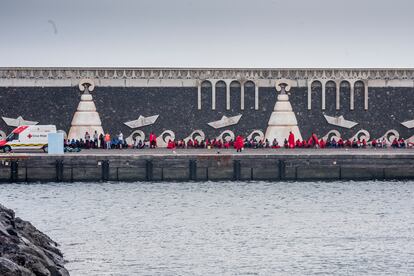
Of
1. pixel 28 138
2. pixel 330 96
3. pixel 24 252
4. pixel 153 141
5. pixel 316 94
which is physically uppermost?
pixel 316 94

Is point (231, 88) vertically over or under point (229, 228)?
over

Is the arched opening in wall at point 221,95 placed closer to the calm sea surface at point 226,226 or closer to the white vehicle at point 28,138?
the white vehicle at point 28,138

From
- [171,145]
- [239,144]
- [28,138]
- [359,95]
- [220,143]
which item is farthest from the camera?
[359,95]

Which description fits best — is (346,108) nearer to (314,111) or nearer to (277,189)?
(314,111)

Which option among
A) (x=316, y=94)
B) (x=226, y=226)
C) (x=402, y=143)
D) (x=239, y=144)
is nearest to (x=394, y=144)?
(x=402, y=143)

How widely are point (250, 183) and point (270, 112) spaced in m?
12.9

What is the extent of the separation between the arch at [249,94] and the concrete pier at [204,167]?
37.1 ft

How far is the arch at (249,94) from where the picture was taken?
305 feet

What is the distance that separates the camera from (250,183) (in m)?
81.0

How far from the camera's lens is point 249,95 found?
3671 inches

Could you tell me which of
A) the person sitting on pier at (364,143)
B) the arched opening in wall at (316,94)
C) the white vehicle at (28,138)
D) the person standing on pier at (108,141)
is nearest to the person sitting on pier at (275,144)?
the arched opening in wall at (316,94)

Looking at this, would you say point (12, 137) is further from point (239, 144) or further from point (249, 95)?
point (249, 95)

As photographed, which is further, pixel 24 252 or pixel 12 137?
pixel 12 137

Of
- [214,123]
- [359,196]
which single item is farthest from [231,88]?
[359,196]
